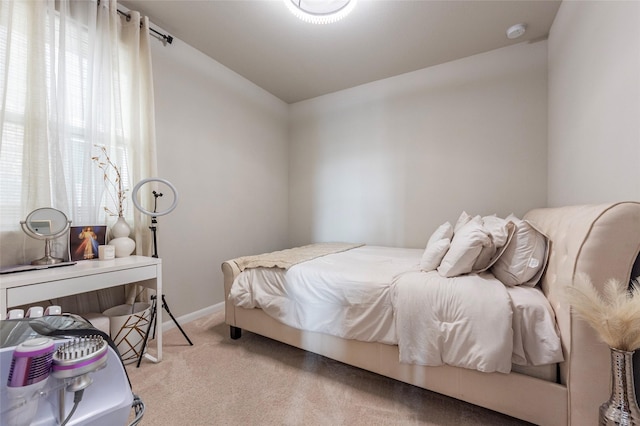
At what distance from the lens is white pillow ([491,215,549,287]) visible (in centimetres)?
143

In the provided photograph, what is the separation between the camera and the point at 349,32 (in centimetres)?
234

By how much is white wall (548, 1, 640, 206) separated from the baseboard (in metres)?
3.15

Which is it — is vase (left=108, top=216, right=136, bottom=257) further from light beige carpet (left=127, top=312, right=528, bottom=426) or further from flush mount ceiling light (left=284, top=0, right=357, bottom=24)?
flush mount ceiling light (left=284, top=0, right=357, bottom=24)

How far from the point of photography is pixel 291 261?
6.68ft

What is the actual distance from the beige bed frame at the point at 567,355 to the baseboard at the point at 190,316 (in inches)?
68.1

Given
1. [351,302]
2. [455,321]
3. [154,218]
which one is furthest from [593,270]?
[154,218]

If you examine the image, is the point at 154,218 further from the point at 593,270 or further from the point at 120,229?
the point at 593,270

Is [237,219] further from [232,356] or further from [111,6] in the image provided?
[111,6]

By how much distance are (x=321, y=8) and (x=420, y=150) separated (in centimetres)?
186

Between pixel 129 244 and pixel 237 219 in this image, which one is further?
pixel 237 219

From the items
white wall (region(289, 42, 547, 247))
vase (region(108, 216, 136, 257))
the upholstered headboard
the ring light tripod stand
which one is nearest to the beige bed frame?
the upholstered headboard

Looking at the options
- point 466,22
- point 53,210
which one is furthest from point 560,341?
point 53,210

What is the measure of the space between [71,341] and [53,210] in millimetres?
1450

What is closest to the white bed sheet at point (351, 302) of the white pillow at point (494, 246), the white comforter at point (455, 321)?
the white comforter at point (455, 321)
